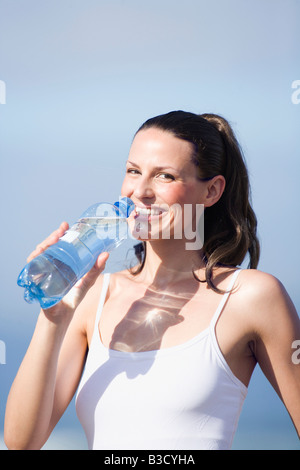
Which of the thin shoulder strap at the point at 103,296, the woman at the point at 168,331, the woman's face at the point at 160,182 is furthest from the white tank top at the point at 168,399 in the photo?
the woman's face at the point at 160,182

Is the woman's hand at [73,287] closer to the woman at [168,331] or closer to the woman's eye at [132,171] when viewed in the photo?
the woman at [168,331]

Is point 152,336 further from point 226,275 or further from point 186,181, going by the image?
point 186,181

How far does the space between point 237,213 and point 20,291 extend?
1.14m

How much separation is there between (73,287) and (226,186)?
0.44 metres

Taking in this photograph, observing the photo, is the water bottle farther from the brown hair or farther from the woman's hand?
the brown hair

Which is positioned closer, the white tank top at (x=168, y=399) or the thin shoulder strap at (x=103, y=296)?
the white tank top at (x=168, y=399)

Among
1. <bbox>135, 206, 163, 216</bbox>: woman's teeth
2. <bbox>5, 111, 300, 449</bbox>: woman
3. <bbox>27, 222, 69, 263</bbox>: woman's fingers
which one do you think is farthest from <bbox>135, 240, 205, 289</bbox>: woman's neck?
<bbox>27, 222, 69, 263</bbox>: woman's fingers

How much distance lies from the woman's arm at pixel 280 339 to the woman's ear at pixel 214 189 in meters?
0.25

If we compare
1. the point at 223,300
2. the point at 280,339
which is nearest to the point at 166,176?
the point at 223,300

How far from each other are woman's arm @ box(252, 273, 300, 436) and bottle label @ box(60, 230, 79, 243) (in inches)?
15.0

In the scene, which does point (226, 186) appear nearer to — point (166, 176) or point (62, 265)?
point (166, 176)

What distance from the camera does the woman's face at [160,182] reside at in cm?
135
